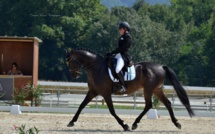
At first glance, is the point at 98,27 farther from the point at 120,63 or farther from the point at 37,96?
the point at 120,63

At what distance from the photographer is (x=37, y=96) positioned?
24.3 m

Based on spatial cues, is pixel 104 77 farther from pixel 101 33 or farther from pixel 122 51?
pixel 101 33

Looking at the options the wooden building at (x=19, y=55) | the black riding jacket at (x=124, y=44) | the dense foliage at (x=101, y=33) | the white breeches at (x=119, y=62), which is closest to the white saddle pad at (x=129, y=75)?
the white breeches at (x=119, y=62)

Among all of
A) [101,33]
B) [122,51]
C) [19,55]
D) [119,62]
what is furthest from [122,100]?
[101,33]

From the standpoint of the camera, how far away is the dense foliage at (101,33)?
6084 cm

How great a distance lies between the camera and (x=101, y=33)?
206 ft

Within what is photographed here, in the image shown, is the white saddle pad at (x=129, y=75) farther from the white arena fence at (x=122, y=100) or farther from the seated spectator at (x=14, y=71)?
the seated spectator at (x=14, y=71)

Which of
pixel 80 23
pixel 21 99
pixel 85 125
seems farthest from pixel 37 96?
pixel 80 23

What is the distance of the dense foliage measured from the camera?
200 feet

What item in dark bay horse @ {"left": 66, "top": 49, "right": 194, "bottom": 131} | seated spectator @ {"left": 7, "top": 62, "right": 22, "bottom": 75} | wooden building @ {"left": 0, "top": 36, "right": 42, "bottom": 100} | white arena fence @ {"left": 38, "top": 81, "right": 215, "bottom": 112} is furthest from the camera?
white arena fence @ {"left": 38, "top": 81, "right": 215, "bottom": 112}

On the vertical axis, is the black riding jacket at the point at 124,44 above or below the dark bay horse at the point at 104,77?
above

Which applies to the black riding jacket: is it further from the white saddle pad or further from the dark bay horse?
the dark bay horse

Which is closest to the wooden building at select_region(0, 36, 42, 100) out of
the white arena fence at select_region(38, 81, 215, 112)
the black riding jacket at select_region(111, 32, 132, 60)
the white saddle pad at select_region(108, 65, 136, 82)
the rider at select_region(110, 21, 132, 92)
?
the white arena fence at select_region(38, 81, 215, 112)

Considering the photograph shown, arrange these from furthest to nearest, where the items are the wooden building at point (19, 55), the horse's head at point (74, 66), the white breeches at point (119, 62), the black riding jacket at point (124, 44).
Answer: the wooden building at point (19, 55) < the horse's head at point (74, 66) < the white breeches at point (119, 62) < the black riding jacket at point (124, 44)
